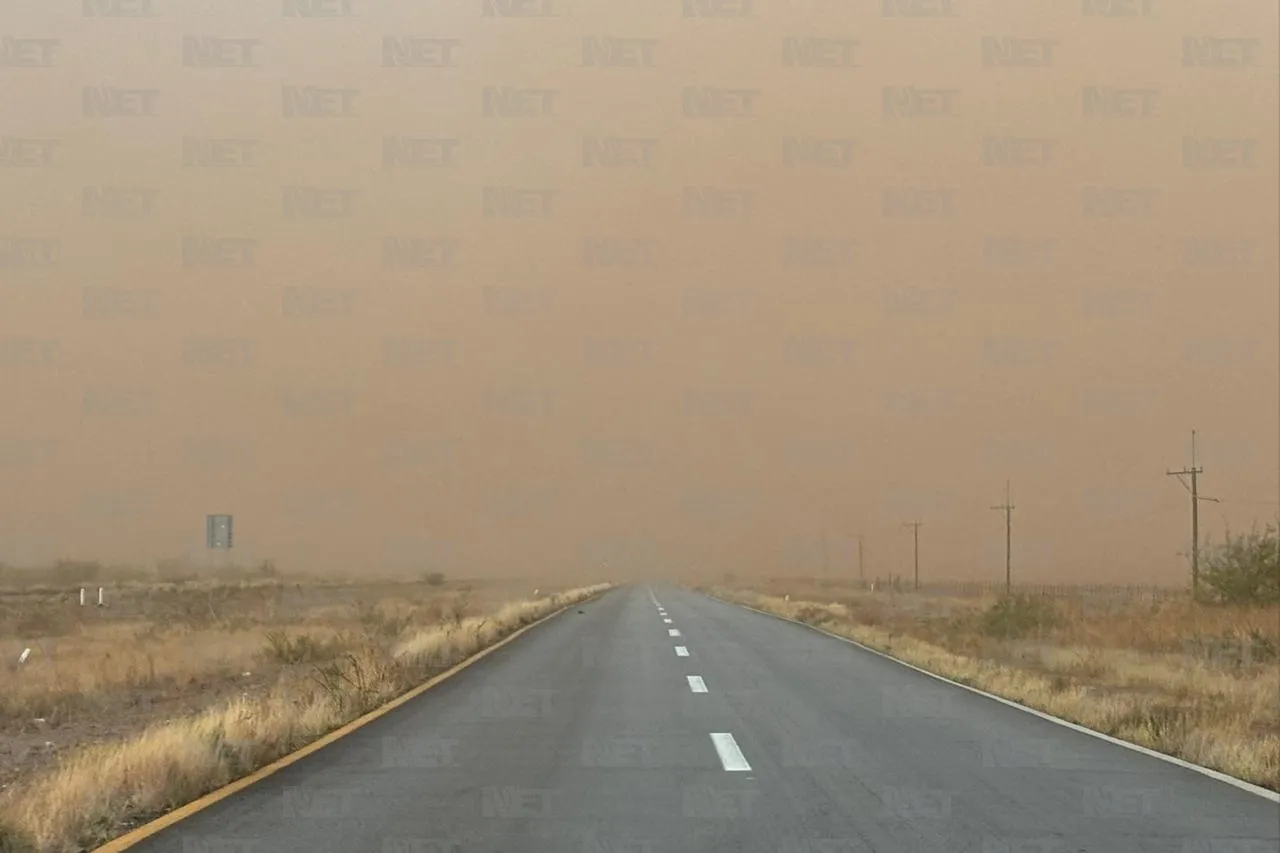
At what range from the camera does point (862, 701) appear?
15016 millimetres

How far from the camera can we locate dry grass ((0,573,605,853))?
7941 mm

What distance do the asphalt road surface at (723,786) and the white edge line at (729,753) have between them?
0.11 ft

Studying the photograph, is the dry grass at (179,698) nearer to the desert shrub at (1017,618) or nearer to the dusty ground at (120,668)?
the dusty ground at (120,668)

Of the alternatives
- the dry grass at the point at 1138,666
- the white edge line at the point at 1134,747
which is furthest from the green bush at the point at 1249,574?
the white edge line at the point at 1134,747

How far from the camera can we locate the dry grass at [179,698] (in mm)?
7941

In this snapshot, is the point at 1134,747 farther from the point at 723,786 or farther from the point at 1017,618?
the point at 1017,618

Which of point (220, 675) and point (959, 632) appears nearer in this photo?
point (220, 675)

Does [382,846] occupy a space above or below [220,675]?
above

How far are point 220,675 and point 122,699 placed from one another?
339cm

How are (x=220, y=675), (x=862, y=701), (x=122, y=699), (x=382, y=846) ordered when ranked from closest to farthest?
(x=382, y=846), (x=862, y=701), (x=122, y=699), (x=220, y=675)

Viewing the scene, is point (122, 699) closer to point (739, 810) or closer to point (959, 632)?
point (739, 810)

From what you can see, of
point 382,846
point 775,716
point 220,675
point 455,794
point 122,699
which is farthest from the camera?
point 220,675

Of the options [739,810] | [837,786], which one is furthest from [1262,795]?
[739,810]

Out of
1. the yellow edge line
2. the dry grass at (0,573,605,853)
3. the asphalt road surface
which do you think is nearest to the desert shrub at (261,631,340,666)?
the dry grass at (0,573,605,853)
